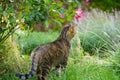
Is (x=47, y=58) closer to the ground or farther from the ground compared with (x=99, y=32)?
farther from the ground

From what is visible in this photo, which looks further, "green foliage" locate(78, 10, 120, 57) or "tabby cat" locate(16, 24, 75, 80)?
"green foliage" locate(78, 10, 120, 57)

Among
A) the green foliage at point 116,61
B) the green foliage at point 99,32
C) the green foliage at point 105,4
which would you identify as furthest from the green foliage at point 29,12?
the green foliage at point 105,4

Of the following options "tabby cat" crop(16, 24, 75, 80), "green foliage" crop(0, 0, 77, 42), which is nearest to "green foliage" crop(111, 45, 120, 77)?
"tabby cat" crop(16, 24, 75, 80)

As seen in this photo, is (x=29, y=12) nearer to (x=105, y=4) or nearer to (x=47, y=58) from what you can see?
(x=47, y=58)

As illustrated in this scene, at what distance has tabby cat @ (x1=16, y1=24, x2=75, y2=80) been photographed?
23.2 feet

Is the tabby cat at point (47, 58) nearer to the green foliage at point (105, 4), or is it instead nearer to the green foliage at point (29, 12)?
the green foliage at point (29, 12)

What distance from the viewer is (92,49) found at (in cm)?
985

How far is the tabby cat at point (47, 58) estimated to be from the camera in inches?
279

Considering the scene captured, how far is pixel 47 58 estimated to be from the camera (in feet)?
23.8

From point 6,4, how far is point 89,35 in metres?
4.50

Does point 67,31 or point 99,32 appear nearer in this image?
point 67,31

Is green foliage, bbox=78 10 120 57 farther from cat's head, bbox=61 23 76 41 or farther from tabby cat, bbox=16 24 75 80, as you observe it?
tabby cat, bbox=16 24 75 80

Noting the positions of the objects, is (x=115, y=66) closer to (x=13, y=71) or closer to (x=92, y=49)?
(x=13, y=71)

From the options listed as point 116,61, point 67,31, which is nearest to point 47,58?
point 67,31
